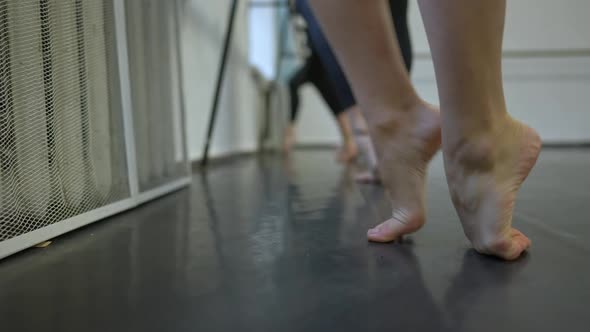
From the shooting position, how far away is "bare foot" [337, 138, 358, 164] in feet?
7.17

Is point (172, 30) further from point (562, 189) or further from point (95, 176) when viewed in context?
point (562, 189)

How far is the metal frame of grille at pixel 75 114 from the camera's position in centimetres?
58

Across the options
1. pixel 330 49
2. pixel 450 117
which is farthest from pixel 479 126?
pixel 330 49

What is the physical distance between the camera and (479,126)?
462 mm

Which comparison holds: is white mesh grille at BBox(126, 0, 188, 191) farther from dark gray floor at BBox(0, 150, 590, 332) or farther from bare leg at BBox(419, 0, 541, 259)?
bare leg at BBox(419, 0, 541, 259)

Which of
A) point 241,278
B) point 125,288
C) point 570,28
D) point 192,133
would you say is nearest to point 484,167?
point 241,278

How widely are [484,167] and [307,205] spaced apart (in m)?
0.46

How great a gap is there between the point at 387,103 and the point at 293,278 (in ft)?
0.88

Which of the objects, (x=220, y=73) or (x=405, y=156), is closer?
(x=405, y=156)

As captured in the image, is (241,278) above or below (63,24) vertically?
below

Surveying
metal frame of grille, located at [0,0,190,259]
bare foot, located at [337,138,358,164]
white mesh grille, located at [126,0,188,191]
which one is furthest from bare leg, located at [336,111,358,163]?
metal frame of grille, located at [0,0,190,259]

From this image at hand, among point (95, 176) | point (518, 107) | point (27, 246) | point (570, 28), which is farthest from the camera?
point (518, 107)

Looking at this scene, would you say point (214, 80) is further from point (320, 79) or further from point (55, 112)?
point (55, 112)

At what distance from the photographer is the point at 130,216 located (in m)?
0.82
